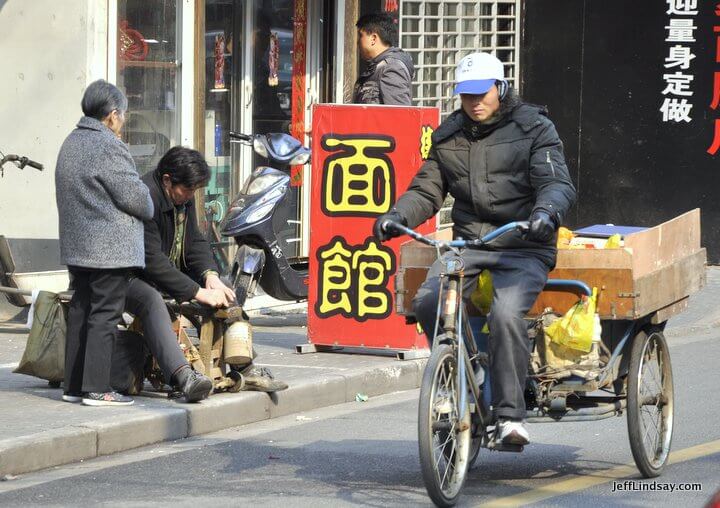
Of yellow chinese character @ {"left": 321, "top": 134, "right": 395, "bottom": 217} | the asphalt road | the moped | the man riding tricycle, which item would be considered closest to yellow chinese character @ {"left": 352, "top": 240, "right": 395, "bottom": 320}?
yellow chinese character @ {"left": 321, "top": 134, "right": 395, "bottom": 217}

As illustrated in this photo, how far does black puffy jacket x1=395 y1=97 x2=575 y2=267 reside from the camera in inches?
243

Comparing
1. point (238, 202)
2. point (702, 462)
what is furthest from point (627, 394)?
point (238, 202)

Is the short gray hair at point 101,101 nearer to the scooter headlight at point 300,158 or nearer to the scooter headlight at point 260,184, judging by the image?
the scooter headlight at point 260,184

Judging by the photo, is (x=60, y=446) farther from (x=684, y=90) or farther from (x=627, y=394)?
(x=684, y=90)

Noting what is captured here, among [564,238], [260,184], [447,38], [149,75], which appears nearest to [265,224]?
[260,184]

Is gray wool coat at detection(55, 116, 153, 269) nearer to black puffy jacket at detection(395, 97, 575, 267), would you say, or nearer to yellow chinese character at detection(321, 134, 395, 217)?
black puffy jacket at detection(395, 97, 575, 267)

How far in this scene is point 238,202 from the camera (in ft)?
33.3

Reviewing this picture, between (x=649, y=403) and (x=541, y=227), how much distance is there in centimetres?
128

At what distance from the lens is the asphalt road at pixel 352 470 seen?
6.07 m

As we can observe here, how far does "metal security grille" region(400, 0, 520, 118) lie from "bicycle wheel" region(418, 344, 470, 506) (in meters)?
9.41

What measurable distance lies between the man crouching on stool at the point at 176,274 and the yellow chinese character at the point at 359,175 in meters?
1.58

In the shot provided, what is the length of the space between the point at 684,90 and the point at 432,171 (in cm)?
961

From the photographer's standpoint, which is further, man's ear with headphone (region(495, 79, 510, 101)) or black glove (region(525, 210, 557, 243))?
man's ear with headphone (region(495, 79, 510, 101))

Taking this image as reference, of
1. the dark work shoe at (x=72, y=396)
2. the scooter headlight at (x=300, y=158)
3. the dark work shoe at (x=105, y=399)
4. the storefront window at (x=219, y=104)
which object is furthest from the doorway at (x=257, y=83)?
the dark work shoe at (x=105, y=399)
